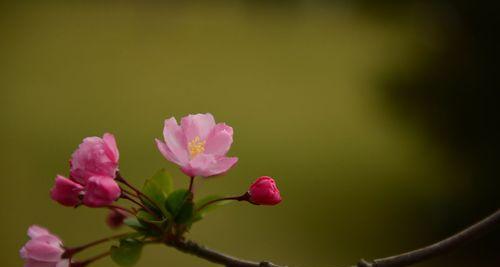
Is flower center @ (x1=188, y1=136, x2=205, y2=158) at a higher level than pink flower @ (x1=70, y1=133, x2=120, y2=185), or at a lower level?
higher

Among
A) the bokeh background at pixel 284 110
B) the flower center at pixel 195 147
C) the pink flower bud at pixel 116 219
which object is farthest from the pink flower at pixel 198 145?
the bokeh background at pixel 284 110

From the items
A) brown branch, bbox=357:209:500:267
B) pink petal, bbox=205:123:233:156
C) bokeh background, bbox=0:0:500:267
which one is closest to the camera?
brown branch, bbox=357:209:500:267

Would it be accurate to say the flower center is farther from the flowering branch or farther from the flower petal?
the flower petal

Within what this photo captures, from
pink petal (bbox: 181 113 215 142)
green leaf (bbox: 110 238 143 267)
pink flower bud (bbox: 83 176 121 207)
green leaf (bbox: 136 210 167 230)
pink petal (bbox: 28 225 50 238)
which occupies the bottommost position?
green leaf (bbox: 110 238 143 267)

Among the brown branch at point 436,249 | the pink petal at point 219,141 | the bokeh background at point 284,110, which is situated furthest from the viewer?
the bokeh background at point 284,110

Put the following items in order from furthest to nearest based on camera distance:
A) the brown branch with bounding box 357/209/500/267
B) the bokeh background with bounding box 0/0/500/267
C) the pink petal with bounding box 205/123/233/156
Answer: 1. the bokeh background with bounding box 0/0/500/267
2. the pink petal with bounding box 205/123/233/156
3. the brown branch with bounding box 357/209/500/267

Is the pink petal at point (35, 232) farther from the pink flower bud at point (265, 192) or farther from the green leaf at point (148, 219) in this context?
the pink flower bud at point (265, 192)

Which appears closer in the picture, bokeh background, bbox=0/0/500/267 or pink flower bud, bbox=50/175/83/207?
pink flower bud, bbox=50/175/83/207

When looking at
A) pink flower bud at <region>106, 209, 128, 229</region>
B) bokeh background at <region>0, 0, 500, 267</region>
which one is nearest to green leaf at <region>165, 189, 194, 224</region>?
pink flower bud at <region>106, 209, 128, 229</region>
